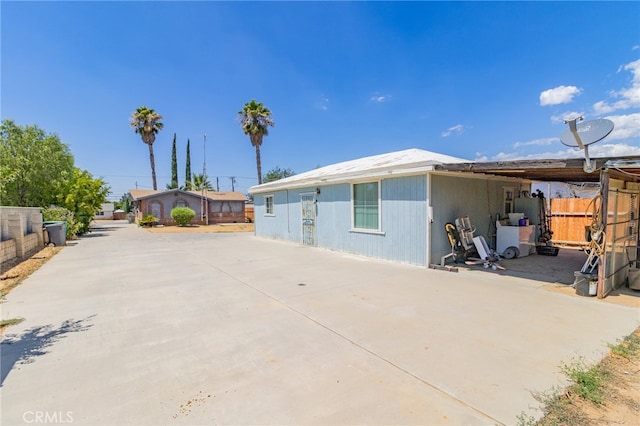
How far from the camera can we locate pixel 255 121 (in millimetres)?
26859

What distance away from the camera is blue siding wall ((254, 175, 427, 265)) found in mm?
7441

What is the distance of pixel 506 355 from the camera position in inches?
116

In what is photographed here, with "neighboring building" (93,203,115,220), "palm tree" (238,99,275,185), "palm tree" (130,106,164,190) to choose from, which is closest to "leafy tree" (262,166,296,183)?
"palm tree" (130,106,164,190)

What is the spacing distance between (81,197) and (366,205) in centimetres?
2023

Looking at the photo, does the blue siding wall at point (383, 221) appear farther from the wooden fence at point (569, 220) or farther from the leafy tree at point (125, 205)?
the leafy tree at point (125, 205)

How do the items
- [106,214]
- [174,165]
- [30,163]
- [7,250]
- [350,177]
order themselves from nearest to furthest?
1. [7,250]
2. [350,177]
3. [30,163]
4. [106,214]
5. [174,165]

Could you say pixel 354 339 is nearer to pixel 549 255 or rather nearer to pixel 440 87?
pixel 549 255

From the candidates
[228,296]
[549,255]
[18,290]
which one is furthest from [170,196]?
[549,255]

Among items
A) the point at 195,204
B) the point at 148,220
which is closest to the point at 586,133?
the point at 148,220

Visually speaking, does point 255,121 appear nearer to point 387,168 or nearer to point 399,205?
point 387,168

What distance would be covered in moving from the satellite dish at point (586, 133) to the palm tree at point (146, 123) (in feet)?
118

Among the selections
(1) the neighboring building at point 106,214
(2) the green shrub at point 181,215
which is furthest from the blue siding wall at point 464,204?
(1) the neighboring building at point 106,214

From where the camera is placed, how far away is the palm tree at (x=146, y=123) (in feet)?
104

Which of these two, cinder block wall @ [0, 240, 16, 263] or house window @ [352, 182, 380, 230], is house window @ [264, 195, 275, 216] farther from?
cinder block wall @ [0, 240, 16, 263]
